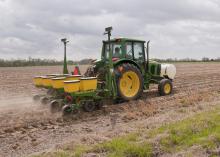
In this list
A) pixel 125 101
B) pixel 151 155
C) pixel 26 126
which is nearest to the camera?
pixel 151 155

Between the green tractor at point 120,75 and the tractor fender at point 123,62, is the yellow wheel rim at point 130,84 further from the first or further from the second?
the tractor fender at point 123,62

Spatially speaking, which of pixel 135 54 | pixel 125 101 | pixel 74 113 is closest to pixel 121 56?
pixel 135 54

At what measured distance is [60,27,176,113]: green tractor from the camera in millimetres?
9453

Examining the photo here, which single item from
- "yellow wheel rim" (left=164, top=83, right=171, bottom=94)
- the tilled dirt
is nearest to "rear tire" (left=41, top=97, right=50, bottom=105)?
the tilled dirt

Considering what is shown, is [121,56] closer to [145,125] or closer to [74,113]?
[74,113]

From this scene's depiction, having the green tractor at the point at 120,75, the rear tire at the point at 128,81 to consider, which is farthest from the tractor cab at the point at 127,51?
the rear tire at the point at 128,81

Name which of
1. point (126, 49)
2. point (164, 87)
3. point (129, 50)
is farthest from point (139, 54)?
point (164, 87)

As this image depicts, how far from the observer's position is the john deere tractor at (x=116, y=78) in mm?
9250

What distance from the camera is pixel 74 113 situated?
9.21m

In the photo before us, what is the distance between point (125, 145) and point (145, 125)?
1.66 m

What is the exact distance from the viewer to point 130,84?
11.2 meters

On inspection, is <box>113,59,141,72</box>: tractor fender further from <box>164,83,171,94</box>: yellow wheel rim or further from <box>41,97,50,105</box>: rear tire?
<box>41,97,50,105</box>: rear tire

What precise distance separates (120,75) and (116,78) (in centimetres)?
17

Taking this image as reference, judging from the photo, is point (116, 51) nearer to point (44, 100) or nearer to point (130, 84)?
point (130, 84)
